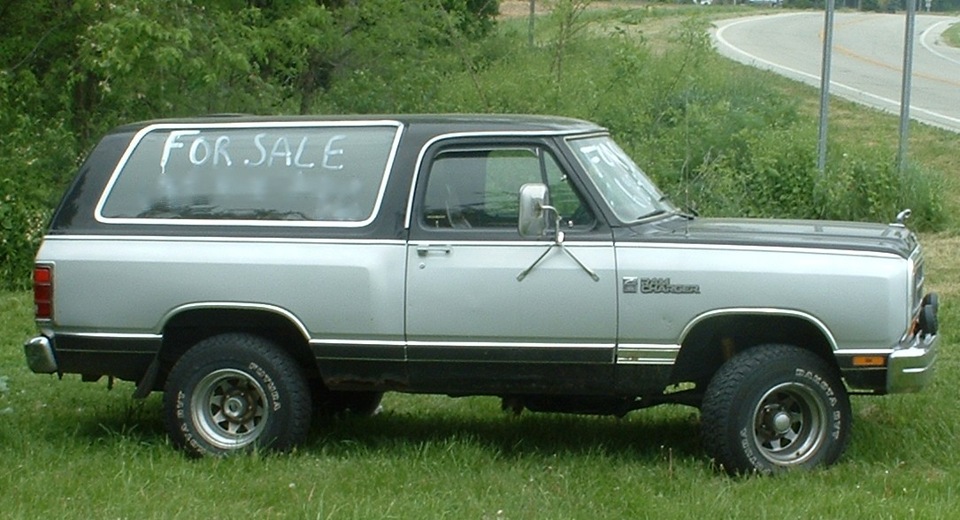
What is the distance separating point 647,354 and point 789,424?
807 millimetres

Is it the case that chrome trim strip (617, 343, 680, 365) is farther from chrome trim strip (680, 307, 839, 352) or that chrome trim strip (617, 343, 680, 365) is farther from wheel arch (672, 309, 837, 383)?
chrome trim strip (680, 307, 839, 352)

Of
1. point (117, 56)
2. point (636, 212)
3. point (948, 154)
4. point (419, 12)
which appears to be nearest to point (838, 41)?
point (948, 154)

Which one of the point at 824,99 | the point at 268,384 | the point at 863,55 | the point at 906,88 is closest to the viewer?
the point at 268,384

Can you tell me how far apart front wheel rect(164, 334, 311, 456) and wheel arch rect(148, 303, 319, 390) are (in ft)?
0.23

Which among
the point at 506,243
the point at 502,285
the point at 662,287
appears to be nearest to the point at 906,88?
the point at 662,287

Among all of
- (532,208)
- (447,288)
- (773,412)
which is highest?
(532,208)

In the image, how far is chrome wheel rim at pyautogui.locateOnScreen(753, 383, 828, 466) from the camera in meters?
6.89

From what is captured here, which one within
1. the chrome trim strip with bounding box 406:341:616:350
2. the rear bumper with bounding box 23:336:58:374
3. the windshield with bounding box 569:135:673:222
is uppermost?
the windshield with bounding box 569:135:673:222

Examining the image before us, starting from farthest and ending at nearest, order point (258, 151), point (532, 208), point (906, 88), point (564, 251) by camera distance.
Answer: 1. point (906, 88)
2. point (258, 151)
3. point (564, 251)
4. point (532, 208)

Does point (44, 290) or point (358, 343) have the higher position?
point (44, 290)

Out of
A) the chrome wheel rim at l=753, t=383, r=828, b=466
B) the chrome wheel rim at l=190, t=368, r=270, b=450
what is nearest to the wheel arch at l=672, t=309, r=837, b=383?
the chrome wheel rim at l=753, t=383, r=828, b=466

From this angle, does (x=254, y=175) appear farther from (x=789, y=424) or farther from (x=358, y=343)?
(x=789, y=424)

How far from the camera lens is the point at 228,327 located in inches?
291

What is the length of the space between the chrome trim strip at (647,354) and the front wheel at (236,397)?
1.69 metres
